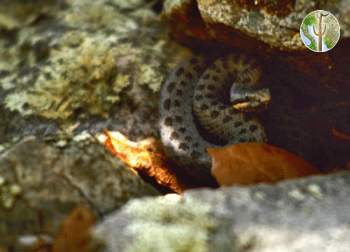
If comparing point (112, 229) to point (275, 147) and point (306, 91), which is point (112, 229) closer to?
point (275, 147)

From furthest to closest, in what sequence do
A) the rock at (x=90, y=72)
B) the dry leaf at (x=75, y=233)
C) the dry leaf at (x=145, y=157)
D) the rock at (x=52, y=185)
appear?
1. the rock at (x=90, y=72)
2. the dry leaf at (x=145, y=157)
3. the rock at (x=52, y=185)
4. the dry leaf at (x=75, y=233)

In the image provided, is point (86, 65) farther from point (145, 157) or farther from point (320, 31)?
point (320, 31)

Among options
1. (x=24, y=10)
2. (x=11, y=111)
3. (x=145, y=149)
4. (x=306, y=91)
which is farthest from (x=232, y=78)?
(x=24, y=10)

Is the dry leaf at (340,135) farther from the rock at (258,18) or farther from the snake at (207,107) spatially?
the rock at (258,18)

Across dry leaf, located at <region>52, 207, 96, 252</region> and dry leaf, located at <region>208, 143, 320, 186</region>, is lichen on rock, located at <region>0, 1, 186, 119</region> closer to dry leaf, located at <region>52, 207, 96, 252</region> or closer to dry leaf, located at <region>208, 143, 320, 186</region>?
dry leaf, located at <region>208, 143, 320, 186</region>

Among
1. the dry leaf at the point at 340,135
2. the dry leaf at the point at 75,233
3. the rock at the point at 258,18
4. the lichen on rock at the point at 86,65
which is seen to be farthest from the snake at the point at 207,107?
the dry leaf at the point at 75,233

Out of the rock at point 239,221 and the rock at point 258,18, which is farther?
the rock at point 258,18
